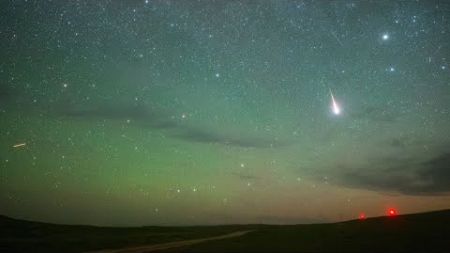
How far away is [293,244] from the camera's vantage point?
40250 mm

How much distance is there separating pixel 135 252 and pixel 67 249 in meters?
19.0

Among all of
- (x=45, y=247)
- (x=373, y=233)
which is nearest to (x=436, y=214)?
(x=373, y=233)

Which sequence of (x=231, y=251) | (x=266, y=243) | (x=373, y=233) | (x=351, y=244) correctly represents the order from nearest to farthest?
(x=231, y=251) < (x=351, y=244) < (x=266, y=243) < (x=373, y=233)

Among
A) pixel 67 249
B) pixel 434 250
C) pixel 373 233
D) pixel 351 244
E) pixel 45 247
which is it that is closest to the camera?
pixel 434 250

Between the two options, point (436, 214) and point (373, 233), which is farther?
point (436, 214)

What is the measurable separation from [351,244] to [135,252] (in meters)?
21.4

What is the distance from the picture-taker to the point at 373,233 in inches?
1774

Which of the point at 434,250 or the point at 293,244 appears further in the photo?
the point at 293,244

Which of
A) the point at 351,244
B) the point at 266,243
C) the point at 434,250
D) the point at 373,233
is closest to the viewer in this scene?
the point at 434,250

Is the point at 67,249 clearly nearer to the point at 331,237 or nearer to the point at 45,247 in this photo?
the point at 45,247

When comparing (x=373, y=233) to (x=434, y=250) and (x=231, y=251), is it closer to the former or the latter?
(x=434, y=250)

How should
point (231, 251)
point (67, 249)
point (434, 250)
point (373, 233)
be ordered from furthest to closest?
point (67, 249), point (373, 233), point (231, 251), point (434, 250)

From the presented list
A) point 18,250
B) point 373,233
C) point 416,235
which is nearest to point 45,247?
point 18,250

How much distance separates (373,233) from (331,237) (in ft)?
17.1
